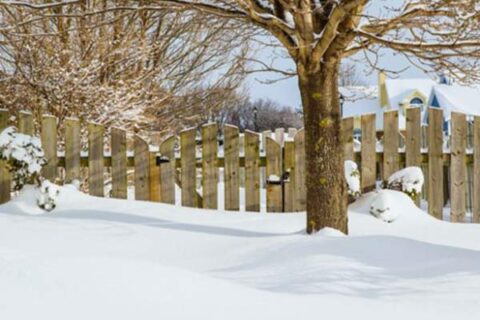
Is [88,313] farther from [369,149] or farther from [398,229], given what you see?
[369,149]

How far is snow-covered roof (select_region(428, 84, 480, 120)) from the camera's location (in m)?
17.1

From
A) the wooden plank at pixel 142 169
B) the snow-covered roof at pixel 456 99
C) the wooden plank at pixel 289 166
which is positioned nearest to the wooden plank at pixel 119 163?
the wooden plank at pixel 142 169

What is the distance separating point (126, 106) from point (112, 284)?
17.3 feet

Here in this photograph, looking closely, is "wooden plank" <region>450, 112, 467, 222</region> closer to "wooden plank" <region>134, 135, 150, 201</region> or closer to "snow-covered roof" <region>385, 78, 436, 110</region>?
"wooden plank" <region>134, 135, 150, 201</region>

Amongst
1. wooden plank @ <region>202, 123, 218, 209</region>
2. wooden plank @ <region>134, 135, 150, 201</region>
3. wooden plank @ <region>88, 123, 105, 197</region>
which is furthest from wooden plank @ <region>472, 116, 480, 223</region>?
wooden plank @ <region>88, 123, 105, 197</region>

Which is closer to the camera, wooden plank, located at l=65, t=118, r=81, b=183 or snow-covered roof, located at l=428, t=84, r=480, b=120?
wooden plank, located at l=65, t=118, r=81, b=183

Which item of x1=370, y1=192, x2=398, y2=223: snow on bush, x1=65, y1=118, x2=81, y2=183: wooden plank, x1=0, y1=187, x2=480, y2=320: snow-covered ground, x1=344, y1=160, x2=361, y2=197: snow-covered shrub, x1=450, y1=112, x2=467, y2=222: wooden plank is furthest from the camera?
x1=450, y1=112, x2=467, y2=222: wooden plank

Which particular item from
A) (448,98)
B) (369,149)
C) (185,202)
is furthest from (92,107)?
(448,98)

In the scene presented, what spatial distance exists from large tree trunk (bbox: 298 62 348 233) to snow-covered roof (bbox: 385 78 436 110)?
21.4 m

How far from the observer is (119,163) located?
20.6 feet

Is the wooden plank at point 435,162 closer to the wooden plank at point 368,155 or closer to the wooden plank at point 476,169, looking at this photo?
the wooden plank at point 476,169

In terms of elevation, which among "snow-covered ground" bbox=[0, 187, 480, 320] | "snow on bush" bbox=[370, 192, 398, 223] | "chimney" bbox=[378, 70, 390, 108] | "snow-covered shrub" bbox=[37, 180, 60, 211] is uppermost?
"chimney" bbox=[378, 70, 390, 108]

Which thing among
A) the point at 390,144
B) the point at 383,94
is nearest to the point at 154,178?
the point at 390,144

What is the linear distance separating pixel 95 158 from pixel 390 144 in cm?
347
